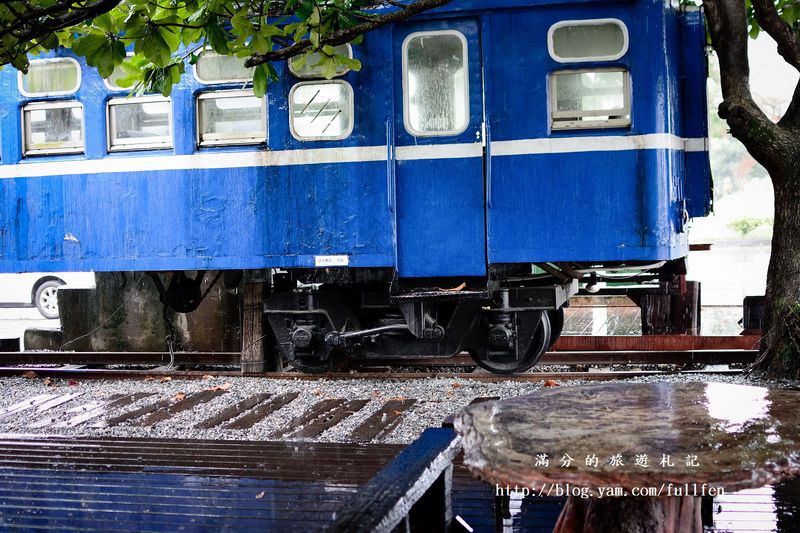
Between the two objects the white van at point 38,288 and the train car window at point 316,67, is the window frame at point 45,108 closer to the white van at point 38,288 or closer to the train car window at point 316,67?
the train car window at point 316,67

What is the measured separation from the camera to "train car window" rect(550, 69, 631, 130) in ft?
21.5

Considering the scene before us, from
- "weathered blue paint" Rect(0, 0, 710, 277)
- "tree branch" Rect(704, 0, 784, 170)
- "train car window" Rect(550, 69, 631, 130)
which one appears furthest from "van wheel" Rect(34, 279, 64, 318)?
"tree branch" Rect(704, 0, 784, 170)

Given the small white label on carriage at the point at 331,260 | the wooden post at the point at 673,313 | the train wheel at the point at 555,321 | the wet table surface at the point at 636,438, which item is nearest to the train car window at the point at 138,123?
the small white label on carriage at the point at 331,260

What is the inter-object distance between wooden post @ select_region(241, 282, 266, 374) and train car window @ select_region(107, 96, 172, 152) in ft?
5.42

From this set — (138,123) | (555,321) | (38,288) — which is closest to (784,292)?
(555,321)

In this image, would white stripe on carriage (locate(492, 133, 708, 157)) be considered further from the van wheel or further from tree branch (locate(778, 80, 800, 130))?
the van wheel

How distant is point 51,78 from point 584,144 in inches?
198

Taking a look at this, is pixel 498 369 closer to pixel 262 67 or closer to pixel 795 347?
pixel 795 347

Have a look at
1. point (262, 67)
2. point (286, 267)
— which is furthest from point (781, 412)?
point (286, 267)

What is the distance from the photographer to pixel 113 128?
755 centimetres

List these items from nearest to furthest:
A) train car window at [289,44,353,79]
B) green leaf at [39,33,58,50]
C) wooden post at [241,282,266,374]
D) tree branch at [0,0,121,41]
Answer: tree branch at [0,0,121,41] < green leaf at [39,33,58,50] < train car window at [289,44,353,79] < wooden post at [241,282,266,374]

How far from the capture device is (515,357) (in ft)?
24.1

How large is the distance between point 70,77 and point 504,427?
6.45 metres

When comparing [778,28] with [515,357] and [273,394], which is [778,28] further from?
[273,394]
